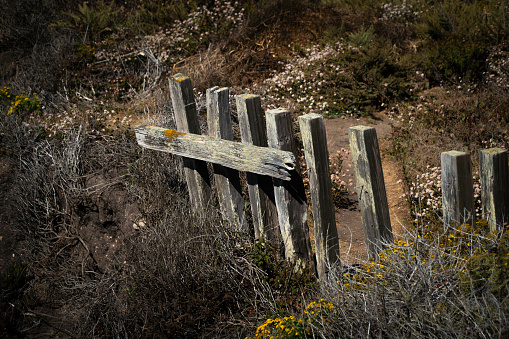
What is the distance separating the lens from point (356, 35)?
8.12 meters

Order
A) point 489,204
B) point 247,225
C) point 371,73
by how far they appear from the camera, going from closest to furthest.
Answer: point 489,204, point 247,225, point 371,73

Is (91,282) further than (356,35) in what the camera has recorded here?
No

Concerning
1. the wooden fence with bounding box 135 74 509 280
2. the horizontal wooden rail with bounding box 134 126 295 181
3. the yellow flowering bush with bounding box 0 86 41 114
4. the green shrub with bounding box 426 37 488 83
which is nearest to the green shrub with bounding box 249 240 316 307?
the wooden fence with bounding box 135 74 509 280

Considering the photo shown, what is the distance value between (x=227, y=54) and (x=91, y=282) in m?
5.75

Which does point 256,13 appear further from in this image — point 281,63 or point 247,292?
point 247,292

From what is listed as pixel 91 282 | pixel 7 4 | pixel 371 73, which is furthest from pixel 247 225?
pixel 7 4

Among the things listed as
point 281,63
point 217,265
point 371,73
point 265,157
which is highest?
point 281,63

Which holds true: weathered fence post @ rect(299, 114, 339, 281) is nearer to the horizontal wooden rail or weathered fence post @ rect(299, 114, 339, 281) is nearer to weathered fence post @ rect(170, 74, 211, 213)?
the horizontal wooden rail

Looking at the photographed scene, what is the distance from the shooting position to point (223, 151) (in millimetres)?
3191

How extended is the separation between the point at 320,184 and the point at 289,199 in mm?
318

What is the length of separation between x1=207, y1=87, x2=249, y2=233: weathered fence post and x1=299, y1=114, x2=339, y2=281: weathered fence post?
819mm

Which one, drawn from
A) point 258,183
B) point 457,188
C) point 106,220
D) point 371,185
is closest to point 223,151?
point 258,183

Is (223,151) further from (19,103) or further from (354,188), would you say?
(19,103)

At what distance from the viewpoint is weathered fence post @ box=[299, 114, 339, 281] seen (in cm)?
265
